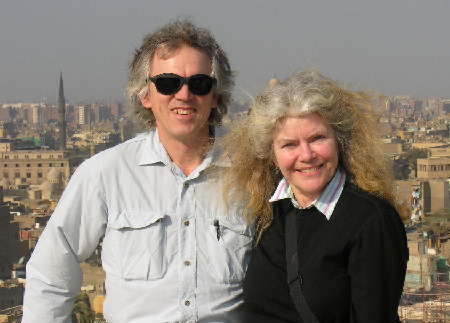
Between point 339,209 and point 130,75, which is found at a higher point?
point 130,75

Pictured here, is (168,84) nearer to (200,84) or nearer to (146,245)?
(200,84)

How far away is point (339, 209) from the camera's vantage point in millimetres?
2049

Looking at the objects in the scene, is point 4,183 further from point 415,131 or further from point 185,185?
point 185,185

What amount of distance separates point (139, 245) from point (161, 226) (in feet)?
0.22

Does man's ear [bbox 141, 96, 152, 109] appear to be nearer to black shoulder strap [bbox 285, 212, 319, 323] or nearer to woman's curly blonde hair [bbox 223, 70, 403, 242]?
woman's curly blonde hair [bbox 223, 70, 403, 242]

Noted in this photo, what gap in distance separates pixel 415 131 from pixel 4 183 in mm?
23077

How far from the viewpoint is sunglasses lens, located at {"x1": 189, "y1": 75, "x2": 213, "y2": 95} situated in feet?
7.55

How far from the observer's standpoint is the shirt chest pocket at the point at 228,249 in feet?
7.47

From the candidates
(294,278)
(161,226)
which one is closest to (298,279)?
(294,278)

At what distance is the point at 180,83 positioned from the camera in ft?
7.50

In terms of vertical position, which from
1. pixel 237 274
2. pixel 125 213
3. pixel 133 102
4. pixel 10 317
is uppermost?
pixel 133 102

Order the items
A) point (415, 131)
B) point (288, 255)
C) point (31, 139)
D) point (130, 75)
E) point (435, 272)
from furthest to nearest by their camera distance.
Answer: point (31, 139) < point (415, 131) < point (435, 272) < point (130, 75) < point (288, 255)

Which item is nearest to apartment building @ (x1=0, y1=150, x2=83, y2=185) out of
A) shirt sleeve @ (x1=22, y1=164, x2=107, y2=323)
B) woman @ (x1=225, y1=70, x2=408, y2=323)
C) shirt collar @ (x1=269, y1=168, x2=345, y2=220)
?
shirt sleeve @ (x1=22, y1=164, x2=107, y2=323)

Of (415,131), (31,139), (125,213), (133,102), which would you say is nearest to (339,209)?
(125,213)
